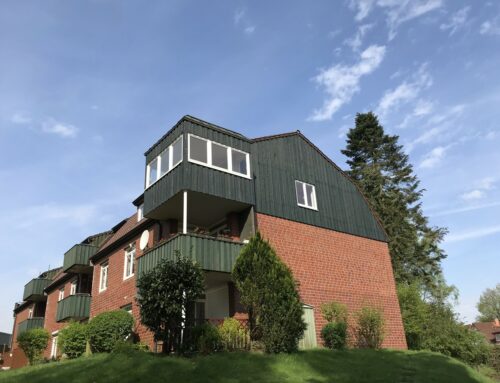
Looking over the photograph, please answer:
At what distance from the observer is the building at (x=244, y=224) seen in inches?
727

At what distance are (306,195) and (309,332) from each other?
22.6ft

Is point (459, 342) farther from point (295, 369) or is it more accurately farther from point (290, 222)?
point (295, 369)

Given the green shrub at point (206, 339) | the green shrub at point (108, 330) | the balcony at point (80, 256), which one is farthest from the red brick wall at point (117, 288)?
the green shrub at point (206, 339)

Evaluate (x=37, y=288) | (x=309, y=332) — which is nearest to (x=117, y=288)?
(x=309, y=332)

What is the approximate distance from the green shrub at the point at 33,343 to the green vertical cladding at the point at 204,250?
27.5 feet

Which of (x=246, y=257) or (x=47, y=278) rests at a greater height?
(x=47, y=278)

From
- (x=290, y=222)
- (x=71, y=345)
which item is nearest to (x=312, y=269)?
(x=290, y=222)

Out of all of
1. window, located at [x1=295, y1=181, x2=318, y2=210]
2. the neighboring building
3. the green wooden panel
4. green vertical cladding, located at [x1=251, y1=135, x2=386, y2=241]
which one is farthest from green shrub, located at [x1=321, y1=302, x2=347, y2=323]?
the neighboring building

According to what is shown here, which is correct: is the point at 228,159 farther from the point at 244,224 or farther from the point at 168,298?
the point at 168,298

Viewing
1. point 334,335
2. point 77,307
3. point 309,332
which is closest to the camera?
point 334,335

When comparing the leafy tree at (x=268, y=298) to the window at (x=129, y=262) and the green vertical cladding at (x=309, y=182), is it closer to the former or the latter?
the green vertical cladding at (x=309, y=182)

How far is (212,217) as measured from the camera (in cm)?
2106

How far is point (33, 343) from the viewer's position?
72.1 feet

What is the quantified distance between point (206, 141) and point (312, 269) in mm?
7711
